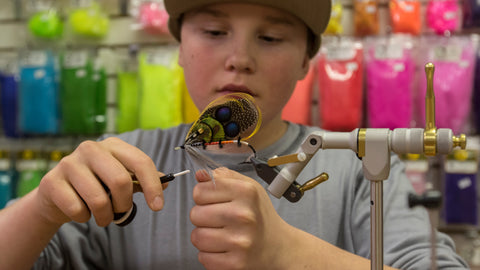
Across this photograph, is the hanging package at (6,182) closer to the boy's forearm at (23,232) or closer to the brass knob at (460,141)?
the boy's forearm at (23,232)

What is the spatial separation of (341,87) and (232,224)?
4.46ft

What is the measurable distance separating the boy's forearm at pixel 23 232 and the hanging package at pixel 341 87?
4.16 feet

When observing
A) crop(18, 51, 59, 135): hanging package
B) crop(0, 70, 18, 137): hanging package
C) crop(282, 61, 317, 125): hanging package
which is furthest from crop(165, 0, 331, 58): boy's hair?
crop(0, 70, 18, 137): hanging package

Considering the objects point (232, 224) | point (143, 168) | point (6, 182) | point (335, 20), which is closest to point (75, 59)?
point (6, 182)

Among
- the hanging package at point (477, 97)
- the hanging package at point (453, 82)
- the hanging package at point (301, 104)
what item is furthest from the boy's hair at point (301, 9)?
the hanging package at point (477, 97)

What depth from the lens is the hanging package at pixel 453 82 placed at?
65.8 inches

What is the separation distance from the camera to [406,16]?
1.79 metres

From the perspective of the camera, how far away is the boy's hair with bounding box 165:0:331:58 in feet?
2.19

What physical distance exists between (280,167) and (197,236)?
0.11 metres

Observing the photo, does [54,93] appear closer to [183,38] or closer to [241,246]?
[183,38]

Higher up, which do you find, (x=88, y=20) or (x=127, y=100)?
(x=88, y=20)

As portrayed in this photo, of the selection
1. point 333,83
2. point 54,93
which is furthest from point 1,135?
point 333,83

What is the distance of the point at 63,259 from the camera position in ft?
2.45

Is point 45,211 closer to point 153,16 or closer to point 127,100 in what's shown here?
point 127,100
